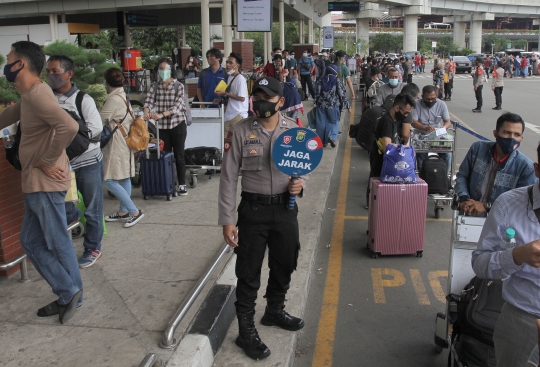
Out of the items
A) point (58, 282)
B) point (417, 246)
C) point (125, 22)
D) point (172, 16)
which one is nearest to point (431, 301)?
point (417, 246)

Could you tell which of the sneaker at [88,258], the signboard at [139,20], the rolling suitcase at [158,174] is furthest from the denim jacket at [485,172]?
the signboard at [139,20]

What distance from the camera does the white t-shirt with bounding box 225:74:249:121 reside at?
30.3 ft

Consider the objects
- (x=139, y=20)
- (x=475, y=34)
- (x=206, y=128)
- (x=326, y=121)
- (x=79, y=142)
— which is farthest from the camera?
(x=475, y=34)

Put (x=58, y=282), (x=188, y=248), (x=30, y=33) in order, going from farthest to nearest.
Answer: (x=30, y=33) < (x=188, y=248) < (x=58, y=282)

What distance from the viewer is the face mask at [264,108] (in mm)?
3840

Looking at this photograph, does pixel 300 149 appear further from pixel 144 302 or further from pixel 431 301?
pixel 431 301

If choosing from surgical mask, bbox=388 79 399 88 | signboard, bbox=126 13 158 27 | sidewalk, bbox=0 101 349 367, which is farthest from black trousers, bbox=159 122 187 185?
signboard, bbox=126 13 158 27

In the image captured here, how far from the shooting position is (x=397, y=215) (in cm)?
620

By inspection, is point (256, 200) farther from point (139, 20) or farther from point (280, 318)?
point (139, 20)

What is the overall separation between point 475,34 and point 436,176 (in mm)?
75948

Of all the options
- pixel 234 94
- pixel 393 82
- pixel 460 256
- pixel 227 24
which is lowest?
pixel 460 256

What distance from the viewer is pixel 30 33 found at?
12102mm

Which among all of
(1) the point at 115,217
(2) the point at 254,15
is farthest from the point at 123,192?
(2) the point at 254,15

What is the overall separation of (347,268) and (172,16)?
30.3 metres
